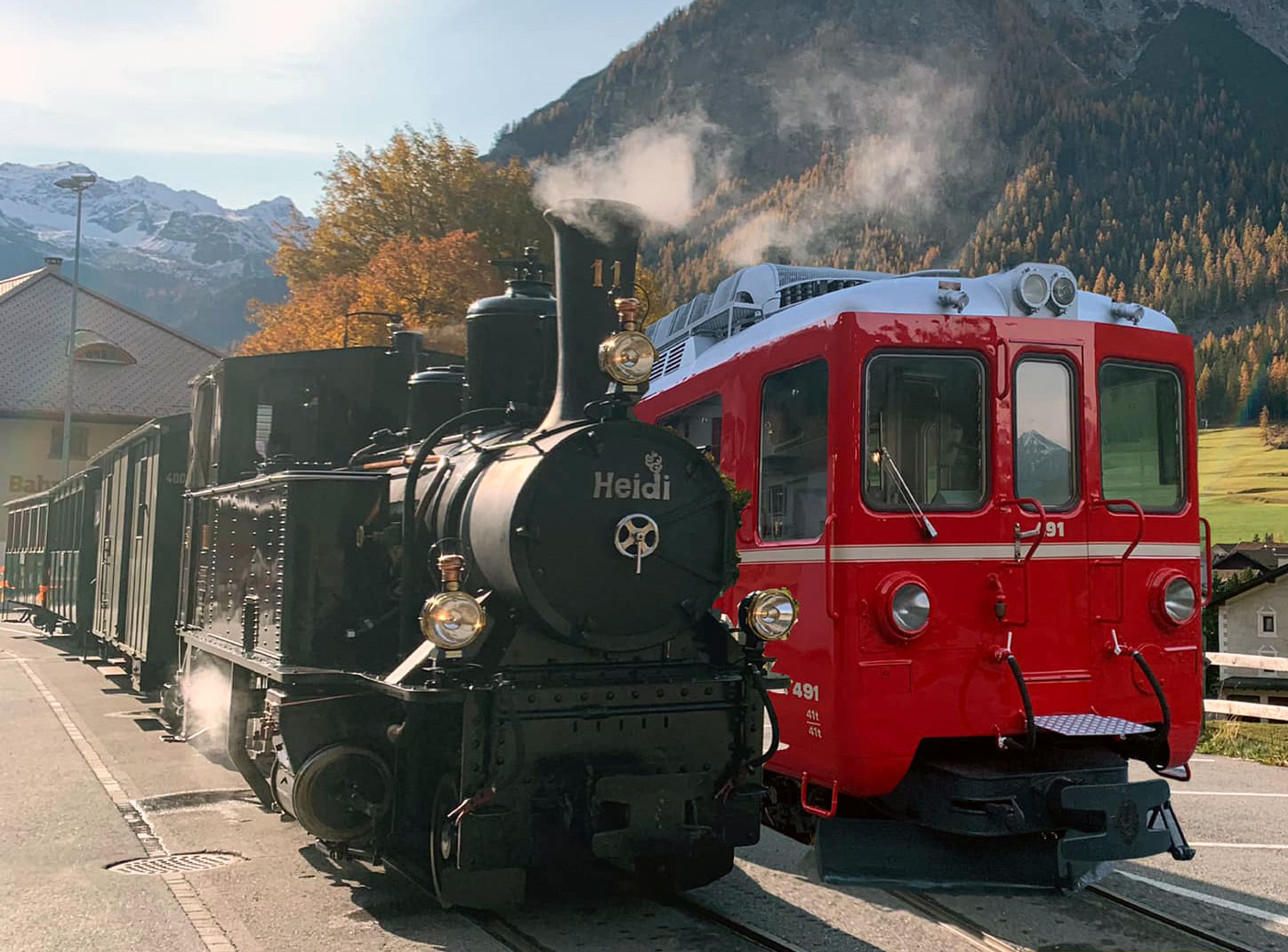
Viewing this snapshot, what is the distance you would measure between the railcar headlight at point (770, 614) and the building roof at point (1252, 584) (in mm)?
32225

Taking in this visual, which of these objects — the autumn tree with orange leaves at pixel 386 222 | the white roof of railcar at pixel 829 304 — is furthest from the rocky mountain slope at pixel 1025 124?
the white roof of railcar at pixel 829 304

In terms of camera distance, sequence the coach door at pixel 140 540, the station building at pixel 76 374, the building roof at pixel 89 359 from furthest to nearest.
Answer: the building roof at pixel 89 359
the station building at pixel 76 374
the coach door at pixel 140 540

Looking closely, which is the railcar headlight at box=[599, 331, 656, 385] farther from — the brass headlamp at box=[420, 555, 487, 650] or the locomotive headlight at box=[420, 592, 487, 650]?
the locomotive headlight at box=[420, 592, 487, 650]

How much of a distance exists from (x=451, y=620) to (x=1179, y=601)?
12.5 ft

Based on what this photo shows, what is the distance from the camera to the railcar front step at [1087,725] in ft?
18.3

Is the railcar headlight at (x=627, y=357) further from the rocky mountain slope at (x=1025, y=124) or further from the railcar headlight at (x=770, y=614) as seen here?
the rocky mountain slope at (x=1025, y=124)

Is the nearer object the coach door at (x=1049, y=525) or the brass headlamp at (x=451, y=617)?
the brass headlamp at (x=451, y=617)

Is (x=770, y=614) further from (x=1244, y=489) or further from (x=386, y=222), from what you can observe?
(x=1244, y=489)

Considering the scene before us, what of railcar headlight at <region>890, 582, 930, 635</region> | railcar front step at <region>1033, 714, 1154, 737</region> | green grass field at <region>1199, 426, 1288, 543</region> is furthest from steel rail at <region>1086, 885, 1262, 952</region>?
green grass field at <region>1199, 426, 1288, 543</region>

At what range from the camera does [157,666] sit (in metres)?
10.0

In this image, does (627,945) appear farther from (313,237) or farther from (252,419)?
(313,237)

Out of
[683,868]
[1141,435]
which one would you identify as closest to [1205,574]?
[1141,435]

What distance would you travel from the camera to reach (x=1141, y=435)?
6.43 m

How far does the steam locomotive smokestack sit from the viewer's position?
5.39m
